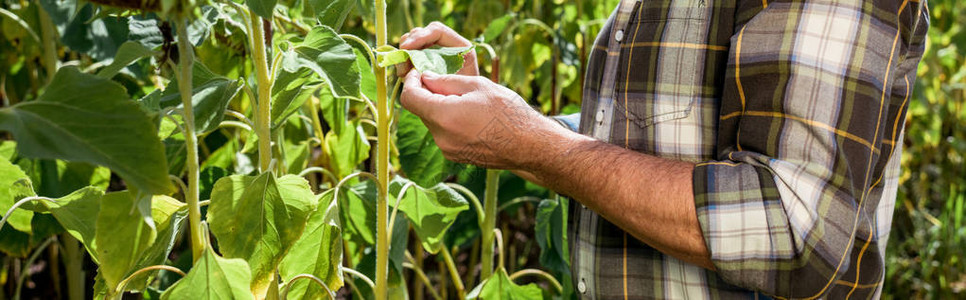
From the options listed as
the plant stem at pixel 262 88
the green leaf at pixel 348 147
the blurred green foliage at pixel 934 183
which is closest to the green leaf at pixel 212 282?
the plant stem at pixel 262 88

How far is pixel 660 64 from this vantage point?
3.40 feet

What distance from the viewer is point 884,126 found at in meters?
0.93

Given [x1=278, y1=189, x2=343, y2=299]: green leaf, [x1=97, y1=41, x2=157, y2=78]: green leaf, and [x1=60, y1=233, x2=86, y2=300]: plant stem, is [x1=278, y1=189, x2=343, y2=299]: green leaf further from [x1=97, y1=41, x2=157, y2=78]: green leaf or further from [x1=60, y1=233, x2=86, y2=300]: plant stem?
[x1=60, y1=233, x2=86, y2=300]: plant stem

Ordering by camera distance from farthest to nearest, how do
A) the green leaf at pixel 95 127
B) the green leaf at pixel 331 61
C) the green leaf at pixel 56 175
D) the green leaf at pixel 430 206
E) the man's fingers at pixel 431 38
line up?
the green leaf at pixel 56 175, the green leaf at pixel 430 206, the man's fingers at pixel 431 38, the green leaf at pixel 331 61, the green leaf at pixel 95 127

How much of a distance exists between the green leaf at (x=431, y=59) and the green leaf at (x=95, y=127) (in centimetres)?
32

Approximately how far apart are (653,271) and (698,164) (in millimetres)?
205

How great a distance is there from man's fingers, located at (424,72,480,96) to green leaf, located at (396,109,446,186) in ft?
1.25

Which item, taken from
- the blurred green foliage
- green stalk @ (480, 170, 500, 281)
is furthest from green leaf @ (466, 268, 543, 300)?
the blurred green foliage

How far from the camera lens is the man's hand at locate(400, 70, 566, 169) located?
96cm

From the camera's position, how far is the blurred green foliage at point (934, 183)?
2.68m

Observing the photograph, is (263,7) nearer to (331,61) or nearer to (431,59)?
(331,61)

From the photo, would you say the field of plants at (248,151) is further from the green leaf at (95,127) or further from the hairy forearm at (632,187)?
the hairy forearm at (632,187)

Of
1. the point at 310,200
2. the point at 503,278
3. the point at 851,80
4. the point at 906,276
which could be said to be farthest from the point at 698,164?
the point at 906,276

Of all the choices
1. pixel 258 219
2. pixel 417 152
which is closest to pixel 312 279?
pixel 258 219
